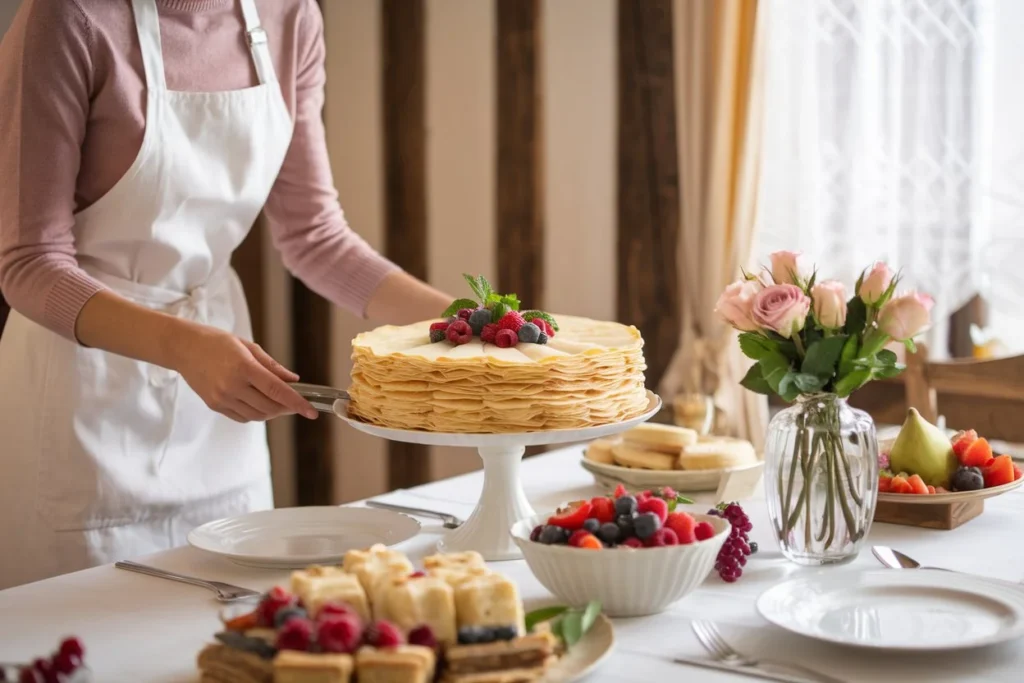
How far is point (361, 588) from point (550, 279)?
234 cm

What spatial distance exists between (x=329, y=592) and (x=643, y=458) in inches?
30.8

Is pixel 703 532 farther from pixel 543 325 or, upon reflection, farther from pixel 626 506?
pixel 543 325

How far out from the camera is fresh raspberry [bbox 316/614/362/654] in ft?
2.80

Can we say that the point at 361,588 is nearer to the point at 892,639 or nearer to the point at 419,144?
the point at 892,639

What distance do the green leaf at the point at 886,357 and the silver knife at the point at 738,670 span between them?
1.33 ft

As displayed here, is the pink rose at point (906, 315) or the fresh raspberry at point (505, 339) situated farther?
the fresh raspberry at point (505, 339)

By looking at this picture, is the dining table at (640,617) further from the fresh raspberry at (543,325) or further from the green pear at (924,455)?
the fresh raspberry at (543,325)

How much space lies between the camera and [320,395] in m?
1.42

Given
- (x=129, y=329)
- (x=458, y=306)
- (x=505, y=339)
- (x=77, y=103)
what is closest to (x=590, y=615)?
(x=505, y=339)

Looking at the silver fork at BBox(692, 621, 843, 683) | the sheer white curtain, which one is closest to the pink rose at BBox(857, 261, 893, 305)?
the silver fork at BBox(692, 621, 843, 683)

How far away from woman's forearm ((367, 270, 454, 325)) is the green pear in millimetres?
749

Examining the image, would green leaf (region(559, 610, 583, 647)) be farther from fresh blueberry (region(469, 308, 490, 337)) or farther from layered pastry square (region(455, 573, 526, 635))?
fresh blueberry (region(469, 308, 490, 337))

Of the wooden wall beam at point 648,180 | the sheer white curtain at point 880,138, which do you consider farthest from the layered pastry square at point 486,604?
the wooden wall beam at point 648,180

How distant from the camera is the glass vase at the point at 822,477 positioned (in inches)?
49.4
